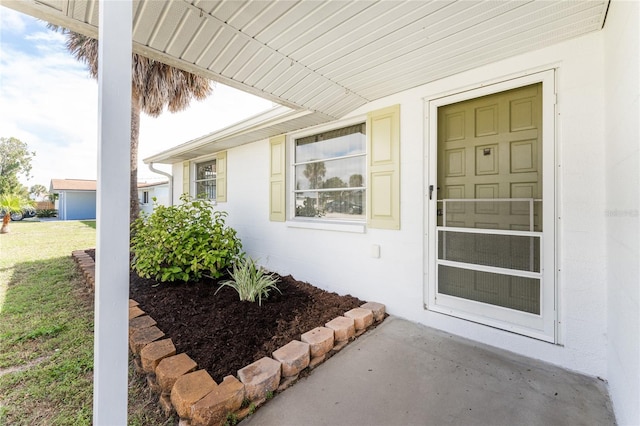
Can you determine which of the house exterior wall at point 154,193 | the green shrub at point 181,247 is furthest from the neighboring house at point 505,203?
the house exterior wall at point 154,193

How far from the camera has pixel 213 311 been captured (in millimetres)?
2756

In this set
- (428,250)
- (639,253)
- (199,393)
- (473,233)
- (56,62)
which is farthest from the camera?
(428,250)

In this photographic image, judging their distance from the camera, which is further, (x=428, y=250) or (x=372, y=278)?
(x=372, y=278)

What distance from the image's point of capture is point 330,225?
3568 mm

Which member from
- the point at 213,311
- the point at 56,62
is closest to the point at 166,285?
the point at 213,311

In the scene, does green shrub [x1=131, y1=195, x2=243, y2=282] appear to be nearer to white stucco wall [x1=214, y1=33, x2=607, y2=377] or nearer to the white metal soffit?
white stucco wall [x1=214, y1=33, x2=607, y2=377]

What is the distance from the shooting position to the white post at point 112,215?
37.8 inches

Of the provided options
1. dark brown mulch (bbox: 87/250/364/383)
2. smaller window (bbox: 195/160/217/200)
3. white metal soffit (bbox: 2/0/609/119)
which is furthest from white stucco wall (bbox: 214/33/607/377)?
smaller window (bbox: 195/160/217/200)

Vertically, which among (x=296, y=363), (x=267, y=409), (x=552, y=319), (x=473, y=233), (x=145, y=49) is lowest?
(x=267, y=409)

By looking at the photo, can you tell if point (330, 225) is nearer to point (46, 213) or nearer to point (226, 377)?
point (226, 377)

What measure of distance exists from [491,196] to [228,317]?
8.92 feet

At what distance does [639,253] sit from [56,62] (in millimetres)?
4002

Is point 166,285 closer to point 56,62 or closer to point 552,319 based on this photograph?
point 56,62

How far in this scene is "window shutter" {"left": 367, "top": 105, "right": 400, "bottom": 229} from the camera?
293 centimetres
